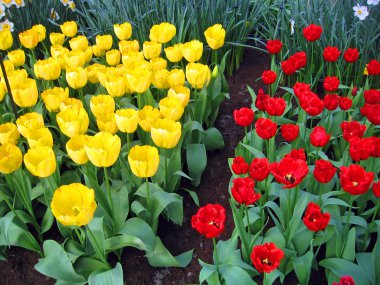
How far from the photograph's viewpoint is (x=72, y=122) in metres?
1.76

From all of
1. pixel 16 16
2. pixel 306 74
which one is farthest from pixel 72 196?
pixel 16 16

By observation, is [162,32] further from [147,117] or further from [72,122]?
[72,122]

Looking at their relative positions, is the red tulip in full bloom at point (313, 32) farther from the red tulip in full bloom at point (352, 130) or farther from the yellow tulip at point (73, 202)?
the yellow tulip at point (73, 202)

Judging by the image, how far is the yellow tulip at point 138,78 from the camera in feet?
6.47

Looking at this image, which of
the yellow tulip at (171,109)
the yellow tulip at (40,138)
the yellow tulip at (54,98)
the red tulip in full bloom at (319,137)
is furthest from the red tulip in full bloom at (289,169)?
the yellow tulip at (54,98)

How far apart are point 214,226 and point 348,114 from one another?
1328 millimetres

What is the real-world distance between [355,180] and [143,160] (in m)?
0.74

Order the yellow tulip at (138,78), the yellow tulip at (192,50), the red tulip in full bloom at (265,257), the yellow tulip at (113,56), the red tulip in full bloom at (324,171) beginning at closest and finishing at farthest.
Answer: the red tulip in full bloom at (265,257)
the red tulip in full bloom at (324,171)
the yellow tulip at (138,78)
the yellow tulip at (192,50)
the yellow tulip at (113,56)

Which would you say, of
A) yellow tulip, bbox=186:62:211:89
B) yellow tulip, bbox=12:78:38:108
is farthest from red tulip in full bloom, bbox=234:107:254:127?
yellow tulip, bbox=12:78:38:108

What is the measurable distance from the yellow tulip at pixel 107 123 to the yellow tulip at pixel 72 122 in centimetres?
8

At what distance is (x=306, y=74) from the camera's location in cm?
282

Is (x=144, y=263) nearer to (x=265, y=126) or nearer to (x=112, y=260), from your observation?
(x=112, y=260)

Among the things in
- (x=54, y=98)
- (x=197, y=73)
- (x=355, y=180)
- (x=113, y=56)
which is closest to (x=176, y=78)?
(x=197, y=73)

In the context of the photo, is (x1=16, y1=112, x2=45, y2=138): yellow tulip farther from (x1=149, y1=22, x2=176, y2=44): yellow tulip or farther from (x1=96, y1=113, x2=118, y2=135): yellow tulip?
(x1=149, y1=22, x2=176, y2=44): yellow tulip
